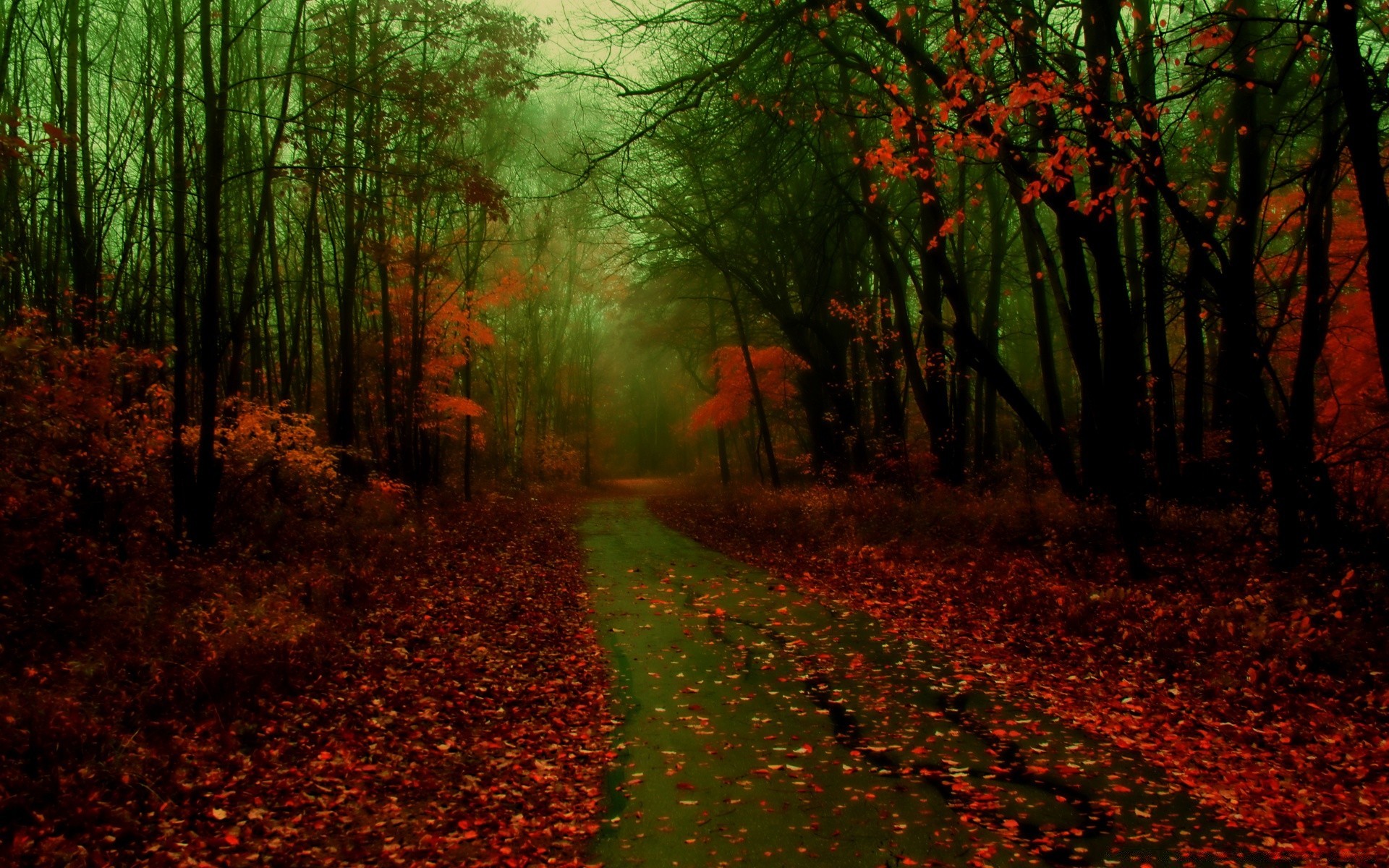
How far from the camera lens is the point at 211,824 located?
4.82 metres

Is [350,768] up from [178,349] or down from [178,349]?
down

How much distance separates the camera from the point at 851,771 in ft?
18.0

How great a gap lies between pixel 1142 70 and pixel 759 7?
6248 mm

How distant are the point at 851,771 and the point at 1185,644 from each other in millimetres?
4052

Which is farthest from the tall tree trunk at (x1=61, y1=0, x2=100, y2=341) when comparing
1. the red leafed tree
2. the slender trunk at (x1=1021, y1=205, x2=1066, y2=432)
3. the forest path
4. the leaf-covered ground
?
the red leafed tree

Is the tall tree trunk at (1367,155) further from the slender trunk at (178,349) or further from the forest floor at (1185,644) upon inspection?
the slender trunk at (178,349)

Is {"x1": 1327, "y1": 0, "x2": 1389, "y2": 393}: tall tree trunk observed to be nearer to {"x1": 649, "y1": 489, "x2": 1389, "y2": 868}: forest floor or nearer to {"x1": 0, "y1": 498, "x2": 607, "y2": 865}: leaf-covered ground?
{"x1": 649, "y1": 489, "x2": 1389, "y2": 868}: forest floor

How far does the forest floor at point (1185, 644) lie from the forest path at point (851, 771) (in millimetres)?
470

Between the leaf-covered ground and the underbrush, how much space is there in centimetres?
2

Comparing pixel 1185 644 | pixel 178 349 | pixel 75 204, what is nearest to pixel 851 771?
pixel 1185 644

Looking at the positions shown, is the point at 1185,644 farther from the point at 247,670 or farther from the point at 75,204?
the point at 75,204

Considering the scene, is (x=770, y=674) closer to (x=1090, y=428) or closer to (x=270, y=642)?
(x=270, y=642)

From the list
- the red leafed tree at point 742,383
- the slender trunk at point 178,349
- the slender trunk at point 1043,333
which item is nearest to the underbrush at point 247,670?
the slender trunk at point 178,349

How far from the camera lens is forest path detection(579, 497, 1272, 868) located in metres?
4.46
